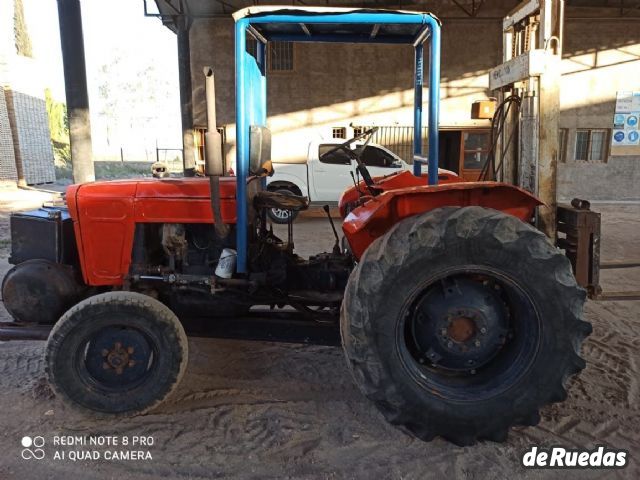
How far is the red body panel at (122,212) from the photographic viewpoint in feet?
10.5

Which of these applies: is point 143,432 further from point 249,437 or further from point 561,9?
point 561,9

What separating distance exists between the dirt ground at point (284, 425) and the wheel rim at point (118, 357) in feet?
0.78

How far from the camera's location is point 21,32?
1902 centimetres

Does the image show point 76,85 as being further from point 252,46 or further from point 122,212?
point 122,212

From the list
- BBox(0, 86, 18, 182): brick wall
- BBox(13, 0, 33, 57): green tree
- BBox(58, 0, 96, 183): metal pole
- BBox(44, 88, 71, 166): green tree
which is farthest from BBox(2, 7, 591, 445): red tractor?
BBox(44, 88, 71, 166): green tree

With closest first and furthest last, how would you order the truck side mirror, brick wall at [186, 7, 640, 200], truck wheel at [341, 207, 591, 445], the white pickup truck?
truck wheel at [341, 207, 591, 445], the truck side mirror, the white pickup truck, brick wall at [186, 7, 640, 200]

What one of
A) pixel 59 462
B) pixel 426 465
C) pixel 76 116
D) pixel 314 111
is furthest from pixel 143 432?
pixel 314 111

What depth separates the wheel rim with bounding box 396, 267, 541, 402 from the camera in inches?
102

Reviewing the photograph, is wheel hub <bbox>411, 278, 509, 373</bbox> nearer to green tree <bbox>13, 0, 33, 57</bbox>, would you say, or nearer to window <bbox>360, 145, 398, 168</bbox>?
window <bbox>360, 145, 398, 168</bbox>

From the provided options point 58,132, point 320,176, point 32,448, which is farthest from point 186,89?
point 58,132

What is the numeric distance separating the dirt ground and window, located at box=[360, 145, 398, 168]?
7084 mm

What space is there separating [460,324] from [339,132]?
12.0 m

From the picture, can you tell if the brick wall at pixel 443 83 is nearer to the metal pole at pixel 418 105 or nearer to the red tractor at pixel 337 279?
the metal pole at pixel 418 105

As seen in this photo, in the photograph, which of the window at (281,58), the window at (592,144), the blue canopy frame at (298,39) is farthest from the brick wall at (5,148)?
the window at (592,144)
